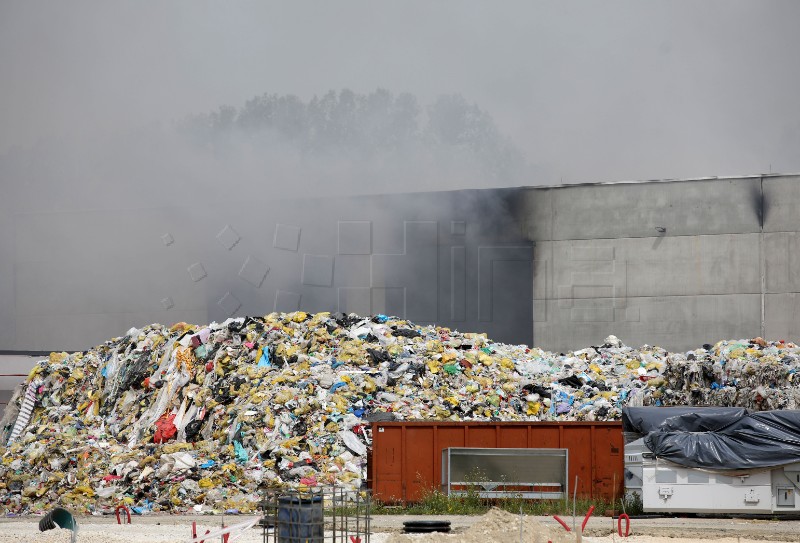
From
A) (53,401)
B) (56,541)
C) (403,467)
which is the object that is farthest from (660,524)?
(53,401)

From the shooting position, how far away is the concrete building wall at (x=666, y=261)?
3238 cm

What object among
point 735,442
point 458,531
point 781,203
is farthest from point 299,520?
point 781,203

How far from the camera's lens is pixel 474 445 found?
1880 cm

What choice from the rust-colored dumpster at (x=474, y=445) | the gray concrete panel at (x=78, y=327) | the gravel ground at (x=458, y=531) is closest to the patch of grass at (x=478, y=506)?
the rust-colored dumpster at (x=474, y=445)

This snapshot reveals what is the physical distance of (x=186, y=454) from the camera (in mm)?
20547

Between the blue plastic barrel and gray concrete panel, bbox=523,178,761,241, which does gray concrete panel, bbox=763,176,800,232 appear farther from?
the blue plastic barrel

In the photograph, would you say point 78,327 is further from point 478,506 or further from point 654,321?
point 478,506

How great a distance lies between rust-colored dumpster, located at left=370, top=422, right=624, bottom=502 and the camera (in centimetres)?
1834

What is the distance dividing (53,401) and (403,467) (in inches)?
465

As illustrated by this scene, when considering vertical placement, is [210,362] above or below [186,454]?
above

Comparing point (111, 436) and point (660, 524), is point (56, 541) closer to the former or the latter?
point (660, 524)

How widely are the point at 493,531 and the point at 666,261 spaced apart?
73.3ft

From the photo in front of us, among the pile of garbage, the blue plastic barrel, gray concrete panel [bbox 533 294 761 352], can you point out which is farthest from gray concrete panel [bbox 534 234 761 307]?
the blue plastic barrel

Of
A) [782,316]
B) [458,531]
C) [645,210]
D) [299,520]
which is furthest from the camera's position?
[645,210]
